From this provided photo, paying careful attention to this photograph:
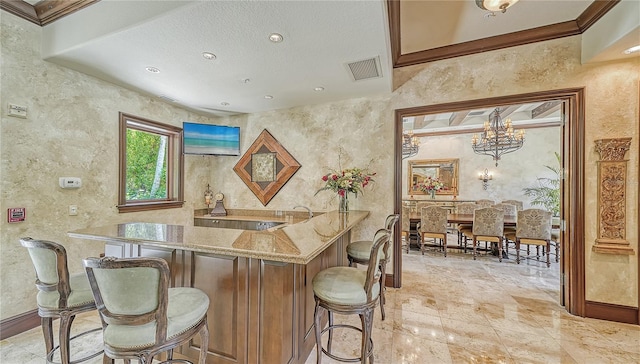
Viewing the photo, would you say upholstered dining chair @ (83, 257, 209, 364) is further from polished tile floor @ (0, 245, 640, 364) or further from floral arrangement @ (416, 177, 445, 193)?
floral arrangement @ (416, 177, 445, 193)

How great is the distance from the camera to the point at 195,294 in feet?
5.11

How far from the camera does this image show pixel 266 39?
85.7 inches

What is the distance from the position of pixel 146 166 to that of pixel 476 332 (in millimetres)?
4599

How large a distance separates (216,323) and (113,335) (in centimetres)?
69

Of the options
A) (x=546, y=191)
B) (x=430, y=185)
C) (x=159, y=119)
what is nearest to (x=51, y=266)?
(x=159, y=119)

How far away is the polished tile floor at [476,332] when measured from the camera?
2047 mm

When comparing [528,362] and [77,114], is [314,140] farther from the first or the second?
[528,362]

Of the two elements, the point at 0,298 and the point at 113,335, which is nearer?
the point at 113,335

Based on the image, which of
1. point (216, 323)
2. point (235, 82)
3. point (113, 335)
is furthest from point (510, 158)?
point (113, 335)

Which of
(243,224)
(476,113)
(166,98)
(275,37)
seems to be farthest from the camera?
(476,113)

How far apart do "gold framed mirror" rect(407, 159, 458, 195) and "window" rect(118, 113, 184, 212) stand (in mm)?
6485

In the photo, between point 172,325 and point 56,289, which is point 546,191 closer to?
point 172,325

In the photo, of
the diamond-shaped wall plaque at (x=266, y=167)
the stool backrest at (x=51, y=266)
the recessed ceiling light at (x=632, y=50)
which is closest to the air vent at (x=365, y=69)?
the diamond-shaped wall plaque at (x=266, y=167)

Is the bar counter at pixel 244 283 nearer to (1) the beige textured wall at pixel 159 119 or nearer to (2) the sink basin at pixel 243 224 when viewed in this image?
(1) the beige textured wall at pixel 159 119
